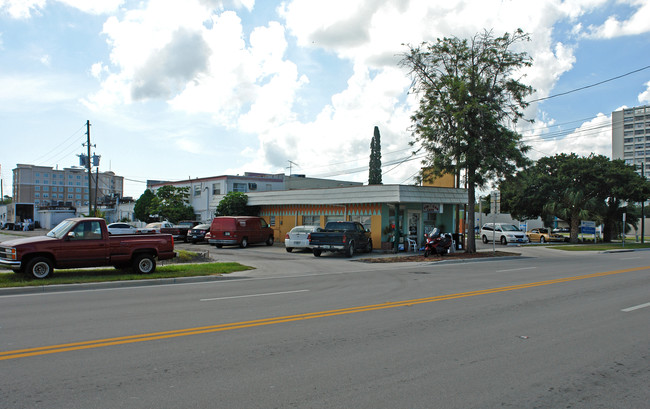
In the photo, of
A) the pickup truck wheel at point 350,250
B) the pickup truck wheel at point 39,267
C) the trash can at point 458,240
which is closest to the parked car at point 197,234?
the pickup truck wheel at point 350,250

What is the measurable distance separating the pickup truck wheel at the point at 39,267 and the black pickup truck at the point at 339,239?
1280cm

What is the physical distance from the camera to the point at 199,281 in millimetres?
14188

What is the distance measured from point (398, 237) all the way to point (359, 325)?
19081 millimetres

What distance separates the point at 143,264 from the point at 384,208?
52.5 ft

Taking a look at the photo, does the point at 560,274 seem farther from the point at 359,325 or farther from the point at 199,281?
the point at 199,281

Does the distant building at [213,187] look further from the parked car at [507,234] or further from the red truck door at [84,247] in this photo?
the red truck door at [84,247]

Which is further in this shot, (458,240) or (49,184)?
(49,184)

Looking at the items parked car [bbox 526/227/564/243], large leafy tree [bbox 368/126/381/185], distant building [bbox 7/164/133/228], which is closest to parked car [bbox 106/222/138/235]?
large leafy tree [bbox 368/126/381/185]

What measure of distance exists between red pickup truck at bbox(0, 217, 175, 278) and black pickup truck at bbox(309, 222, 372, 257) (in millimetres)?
9368

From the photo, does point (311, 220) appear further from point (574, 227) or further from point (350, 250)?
point (574, 227)

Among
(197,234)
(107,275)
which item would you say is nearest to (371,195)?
(197,234)

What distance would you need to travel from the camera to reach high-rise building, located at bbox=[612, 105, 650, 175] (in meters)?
144

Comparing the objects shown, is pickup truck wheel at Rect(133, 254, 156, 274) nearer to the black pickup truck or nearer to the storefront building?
the black pickup truck

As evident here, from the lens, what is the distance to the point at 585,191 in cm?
3959
